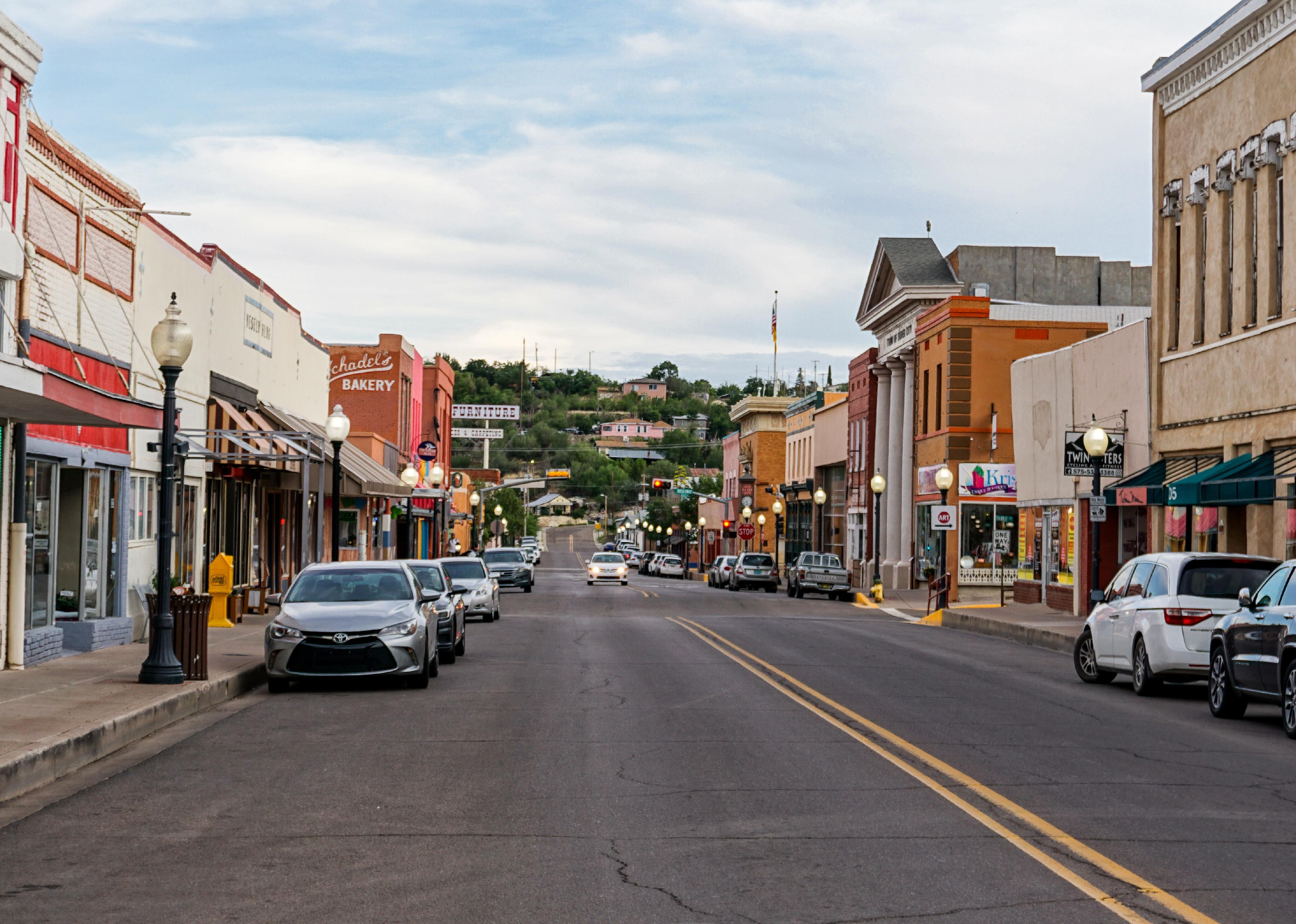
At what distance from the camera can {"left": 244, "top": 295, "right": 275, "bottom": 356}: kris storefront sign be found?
31.0 metres

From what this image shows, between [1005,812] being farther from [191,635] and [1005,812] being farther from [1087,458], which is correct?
[1087,458]

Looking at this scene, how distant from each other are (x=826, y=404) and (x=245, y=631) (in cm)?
5942

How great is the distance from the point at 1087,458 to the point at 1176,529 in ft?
7.88

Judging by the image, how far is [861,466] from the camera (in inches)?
2731

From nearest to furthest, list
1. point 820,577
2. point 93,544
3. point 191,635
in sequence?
1. point 191,635
2. point 93,544
3. point 820,577

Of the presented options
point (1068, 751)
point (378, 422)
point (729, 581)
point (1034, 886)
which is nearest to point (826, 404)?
point (729, 581)

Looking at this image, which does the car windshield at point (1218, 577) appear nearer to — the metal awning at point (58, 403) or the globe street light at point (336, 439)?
the metal awning at point (58, 403)

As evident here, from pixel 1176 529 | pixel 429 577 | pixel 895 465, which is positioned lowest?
pixel 429 577

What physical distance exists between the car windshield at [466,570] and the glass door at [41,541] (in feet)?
45.6

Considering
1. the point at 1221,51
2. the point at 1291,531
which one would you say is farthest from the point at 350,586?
the point at 1221,51

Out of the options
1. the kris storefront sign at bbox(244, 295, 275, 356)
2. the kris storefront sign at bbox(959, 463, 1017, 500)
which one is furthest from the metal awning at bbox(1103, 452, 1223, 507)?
Result: the kris storefront sign at bbox(244, 295, 275, 356)

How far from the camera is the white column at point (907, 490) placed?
60781 mm

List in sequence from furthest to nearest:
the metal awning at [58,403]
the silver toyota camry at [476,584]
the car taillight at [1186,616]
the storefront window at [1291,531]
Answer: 1. the silver toyota camry at [476,584]
2. the storefront window at [1291,531]
3. the car taillight at [1186,616]
4. the metal awning at [58,403]

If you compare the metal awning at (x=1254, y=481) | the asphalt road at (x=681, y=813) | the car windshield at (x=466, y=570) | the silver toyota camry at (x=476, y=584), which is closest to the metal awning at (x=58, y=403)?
the asphalt road at (x=681, y=813)
